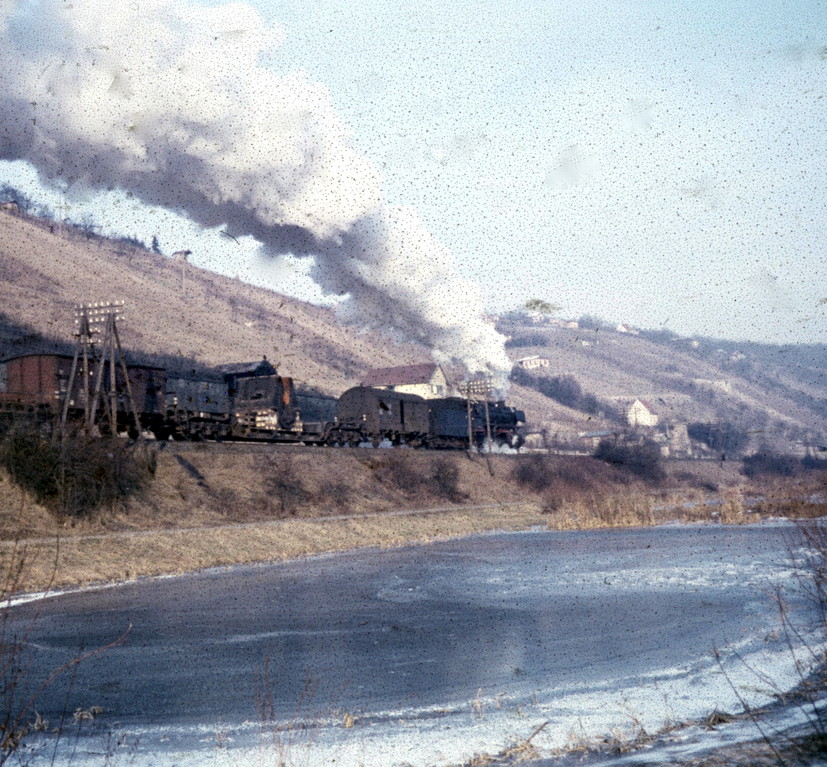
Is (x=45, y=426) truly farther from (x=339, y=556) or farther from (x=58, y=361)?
(x=339, y=556)

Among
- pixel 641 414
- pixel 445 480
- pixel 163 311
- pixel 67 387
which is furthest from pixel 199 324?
pixel 67 387

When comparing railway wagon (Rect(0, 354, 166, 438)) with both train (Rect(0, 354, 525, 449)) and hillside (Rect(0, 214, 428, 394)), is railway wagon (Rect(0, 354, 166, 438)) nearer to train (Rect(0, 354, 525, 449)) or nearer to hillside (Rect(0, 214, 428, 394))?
train (Rect(0, 354, 525, 449))

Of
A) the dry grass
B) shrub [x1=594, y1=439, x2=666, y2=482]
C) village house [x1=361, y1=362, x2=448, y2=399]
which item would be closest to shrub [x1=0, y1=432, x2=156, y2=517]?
the dry grass

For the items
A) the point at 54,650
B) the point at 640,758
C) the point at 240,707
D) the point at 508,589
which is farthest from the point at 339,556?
the point at 640,758

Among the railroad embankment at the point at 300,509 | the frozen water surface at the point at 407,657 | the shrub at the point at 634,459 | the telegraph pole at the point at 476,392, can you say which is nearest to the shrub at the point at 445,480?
the railroad embankment at the point at 300,509

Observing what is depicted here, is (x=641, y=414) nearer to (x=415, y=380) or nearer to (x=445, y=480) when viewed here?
(x=415, y=380)

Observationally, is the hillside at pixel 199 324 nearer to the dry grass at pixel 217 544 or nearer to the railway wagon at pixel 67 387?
the railway wagon at pixel 67 387
